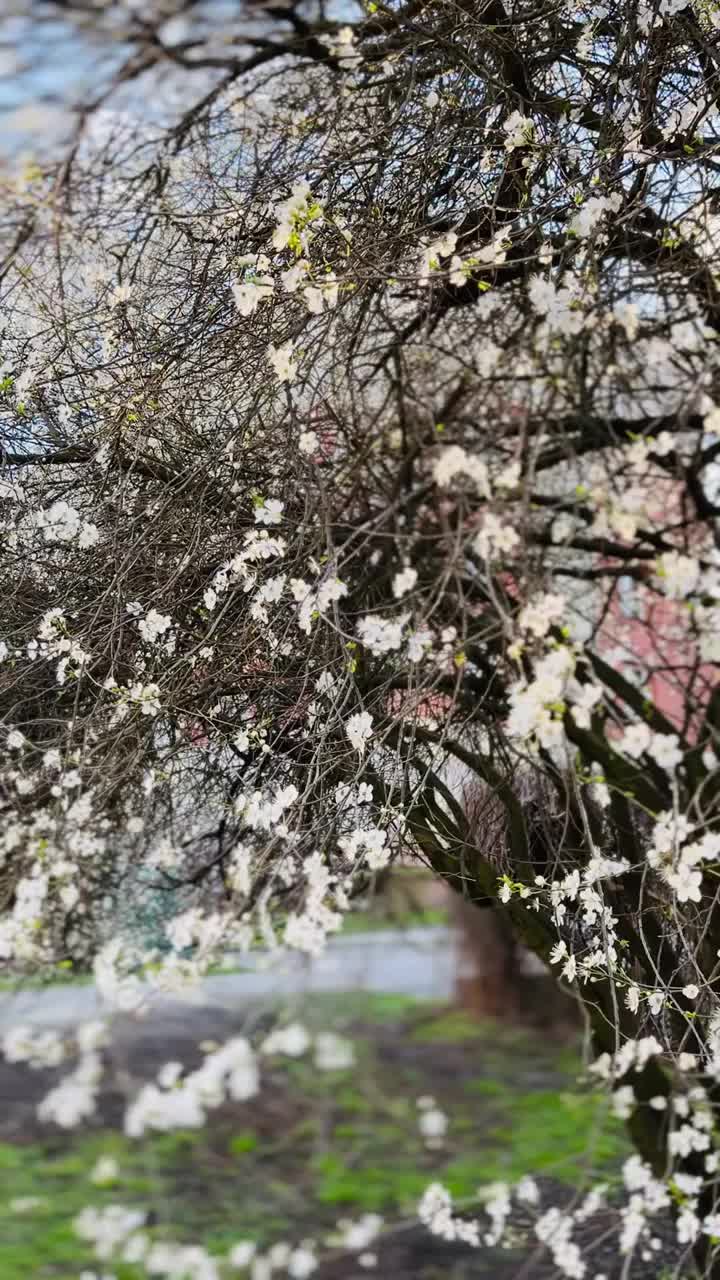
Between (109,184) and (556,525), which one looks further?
(109,184)

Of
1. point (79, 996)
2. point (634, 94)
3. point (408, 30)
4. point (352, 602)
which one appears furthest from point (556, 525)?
point (79, 996)

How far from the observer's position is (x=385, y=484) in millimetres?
2715

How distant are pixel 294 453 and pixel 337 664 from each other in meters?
0.48

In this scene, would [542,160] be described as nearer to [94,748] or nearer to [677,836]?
[677,836]

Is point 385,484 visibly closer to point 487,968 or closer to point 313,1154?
point 487,968

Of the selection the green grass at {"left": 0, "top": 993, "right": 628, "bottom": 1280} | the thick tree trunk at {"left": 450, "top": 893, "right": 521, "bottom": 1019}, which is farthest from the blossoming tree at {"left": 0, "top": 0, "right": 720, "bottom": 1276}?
the green grass at {"left": 0, "top": 993, "right": 628, "bottom": 1280}

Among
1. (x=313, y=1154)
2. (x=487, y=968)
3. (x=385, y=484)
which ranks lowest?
(x=313, y=1154)

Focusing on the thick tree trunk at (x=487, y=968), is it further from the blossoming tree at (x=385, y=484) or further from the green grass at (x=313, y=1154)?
the blossoming tree at (x=385, y=484)

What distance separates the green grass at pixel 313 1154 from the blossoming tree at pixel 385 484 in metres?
1.17

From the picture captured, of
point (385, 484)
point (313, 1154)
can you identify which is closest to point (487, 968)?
point (313, 1154)

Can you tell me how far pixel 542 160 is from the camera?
261 centimetres

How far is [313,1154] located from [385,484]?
8.89ft

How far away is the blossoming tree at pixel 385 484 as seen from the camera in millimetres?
2402

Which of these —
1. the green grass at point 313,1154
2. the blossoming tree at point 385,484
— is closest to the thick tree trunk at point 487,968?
the green grass at point 313,1154
